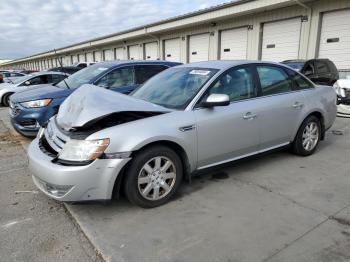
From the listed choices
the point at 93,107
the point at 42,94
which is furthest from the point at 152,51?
the point at 93,107

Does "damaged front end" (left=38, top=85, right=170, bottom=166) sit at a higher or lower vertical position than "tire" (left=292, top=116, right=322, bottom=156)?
higher

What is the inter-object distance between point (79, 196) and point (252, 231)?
169 centimetres

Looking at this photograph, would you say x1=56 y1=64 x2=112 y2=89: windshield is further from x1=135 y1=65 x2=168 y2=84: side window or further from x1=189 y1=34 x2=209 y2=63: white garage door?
x1=189 y1=34 x2=209 y2=63: white garage door

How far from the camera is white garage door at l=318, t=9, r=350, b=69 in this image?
12.3 meters

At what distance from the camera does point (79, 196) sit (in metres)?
3.03

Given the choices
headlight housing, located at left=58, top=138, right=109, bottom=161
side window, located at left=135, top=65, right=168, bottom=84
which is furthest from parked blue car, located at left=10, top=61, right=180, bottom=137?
headlight housing, located at left=58, top=138, right=109, bottom=161

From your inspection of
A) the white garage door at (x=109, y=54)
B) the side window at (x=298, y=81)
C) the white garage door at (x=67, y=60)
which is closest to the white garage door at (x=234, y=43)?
the side window at (x=298, y=81)

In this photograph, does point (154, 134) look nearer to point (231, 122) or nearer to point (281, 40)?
point (231, 122)

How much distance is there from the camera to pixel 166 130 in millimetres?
3332

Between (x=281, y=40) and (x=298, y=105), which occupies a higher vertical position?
(x=281, y=40)

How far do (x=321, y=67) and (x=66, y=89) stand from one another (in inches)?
316

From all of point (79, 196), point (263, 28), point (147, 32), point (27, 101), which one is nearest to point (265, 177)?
point (79, 196)

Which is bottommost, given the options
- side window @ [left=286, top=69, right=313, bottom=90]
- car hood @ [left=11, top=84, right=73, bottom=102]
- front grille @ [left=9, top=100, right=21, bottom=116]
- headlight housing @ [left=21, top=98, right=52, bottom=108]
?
front grille @ [left=9, top=100, right=21, bottom=116]

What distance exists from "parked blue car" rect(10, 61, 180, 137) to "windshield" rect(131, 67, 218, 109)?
2.36 m
